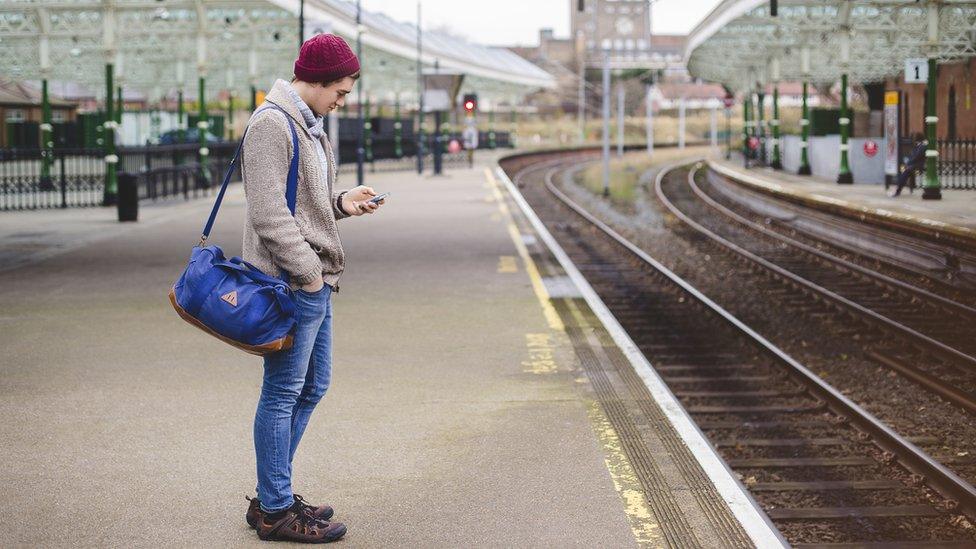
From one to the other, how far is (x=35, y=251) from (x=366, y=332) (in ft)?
29.1

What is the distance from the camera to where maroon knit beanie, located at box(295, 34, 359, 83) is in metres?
4.94

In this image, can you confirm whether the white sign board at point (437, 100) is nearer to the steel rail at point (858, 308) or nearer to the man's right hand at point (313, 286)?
the steel rail at point (858, 308)

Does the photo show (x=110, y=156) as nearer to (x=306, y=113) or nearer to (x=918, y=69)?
(x=918, y=69)

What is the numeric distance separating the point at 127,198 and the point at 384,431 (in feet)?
56.7

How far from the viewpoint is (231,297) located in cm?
479

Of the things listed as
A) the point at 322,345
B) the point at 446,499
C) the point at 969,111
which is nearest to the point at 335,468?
the point at 446,499

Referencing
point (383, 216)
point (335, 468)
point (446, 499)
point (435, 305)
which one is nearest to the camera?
point (446, 499)

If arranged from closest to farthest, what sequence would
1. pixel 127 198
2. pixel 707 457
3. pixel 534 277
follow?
pixel 707 457 → pixel 534 277 → pixel 127 198

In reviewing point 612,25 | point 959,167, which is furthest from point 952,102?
point 612,25

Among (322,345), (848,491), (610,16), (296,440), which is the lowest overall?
(848,491)

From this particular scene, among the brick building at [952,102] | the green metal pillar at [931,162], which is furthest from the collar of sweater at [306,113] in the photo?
the brick building at [952,102]

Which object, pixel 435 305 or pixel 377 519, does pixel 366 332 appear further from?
pixel 377 519

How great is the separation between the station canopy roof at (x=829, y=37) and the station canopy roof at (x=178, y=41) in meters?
11.3

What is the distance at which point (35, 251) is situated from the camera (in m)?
18.1
